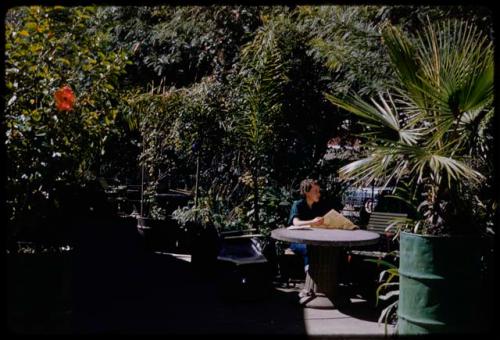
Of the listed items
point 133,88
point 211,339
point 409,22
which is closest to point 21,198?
point 211,339

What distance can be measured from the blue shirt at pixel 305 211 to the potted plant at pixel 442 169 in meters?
2.07

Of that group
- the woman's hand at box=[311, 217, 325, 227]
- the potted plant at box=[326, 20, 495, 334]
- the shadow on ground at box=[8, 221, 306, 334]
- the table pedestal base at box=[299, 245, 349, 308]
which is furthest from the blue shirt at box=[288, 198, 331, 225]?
the potted plant at box=[326, 20, 495, 334]

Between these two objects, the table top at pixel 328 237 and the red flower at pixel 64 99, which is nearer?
the red flower at pixel 64 99

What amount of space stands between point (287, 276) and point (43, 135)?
375cm

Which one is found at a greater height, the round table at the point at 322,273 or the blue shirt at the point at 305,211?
the blue shirt at the point at 305,211

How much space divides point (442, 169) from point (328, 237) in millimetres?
1644

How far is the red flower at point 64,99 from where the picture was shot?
432cm

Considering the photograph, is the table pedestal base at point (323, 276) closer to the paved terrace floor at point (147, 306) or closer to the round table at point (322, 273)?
the round table at point (322, 273)

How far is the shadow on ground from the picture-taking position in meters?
3.97

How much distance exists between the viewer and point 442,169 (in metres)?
4.17

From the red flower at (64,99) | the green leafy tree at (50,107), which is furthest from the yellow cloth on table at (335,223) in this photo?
the red flower at (64,99)

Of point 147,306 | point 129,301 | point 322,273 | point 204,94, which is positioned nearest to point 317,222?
point 322,273

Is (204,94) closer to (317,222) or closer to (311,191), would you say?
(311,191)

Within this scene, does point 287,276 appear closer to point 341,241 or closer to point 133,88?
point 341,241
